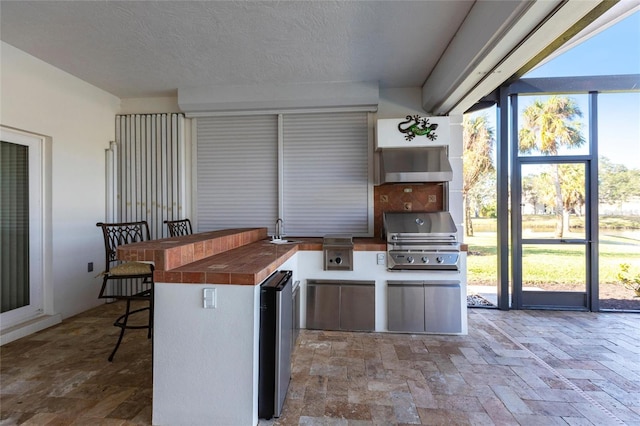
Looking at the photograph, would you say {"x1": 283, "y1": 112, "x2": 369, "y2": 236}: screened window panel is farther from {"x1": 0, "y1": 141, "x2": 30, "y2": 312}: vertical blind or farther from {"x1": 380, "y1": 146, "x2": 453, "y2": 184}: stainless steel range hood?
{"x1": 0, "y1": 141, "x2": 30, "y2": 312}: vertical blind

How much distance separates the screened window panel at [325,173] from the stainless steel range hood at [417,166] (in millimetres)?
557

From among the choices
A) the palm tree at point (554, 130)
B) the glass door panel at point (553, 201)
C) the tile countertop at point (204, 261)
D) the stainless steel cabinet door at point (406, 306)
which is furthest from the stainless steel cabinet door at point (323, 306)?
the palm tree at point (554, 130)

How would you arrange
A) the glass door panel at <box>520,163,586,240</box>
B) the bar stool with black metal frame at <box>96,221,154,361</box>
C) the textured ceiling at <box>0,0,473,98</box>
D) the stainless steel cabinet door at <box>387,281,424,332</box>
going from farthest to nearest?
the glass door panel at <box>520,163,586,240</box>, the stainless steel cabinet door at <box>387,281,424,332</box>, the bar stool with black metal frame at <box>96,221,154,361</box>, the textured ceiling at <box>0,0,473,98</box>

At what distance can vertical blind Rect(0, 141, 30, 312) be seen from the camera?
3000mm

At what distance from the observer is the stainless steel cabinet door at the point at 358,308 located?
3143mm

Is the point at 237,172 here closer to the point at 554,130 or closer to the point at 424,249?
the point at 424,249

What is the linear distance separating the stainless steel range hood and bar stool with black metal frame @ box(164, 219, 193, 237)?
2.78m

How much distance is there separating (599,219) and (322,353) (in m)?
4.04

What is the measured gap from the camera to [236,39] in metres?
2.79

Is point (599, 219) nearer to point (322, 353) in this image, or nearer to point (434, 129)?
point (434, 129)

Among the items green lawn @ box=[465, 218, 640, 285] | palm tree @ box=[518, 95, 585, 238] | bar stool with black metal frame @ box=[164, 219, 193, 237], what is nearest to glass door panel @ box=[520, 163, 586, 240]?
palm tree @ box=[518, 95, 585, 238]

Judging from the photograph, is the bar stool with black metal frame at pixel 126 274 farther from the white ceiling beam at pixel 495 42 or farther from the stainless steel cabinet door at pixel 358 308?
the white ceiling beam at pixel 495 42

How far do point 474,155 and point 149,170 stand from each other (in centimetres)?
483

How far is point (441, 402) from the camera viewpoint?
1980mm
